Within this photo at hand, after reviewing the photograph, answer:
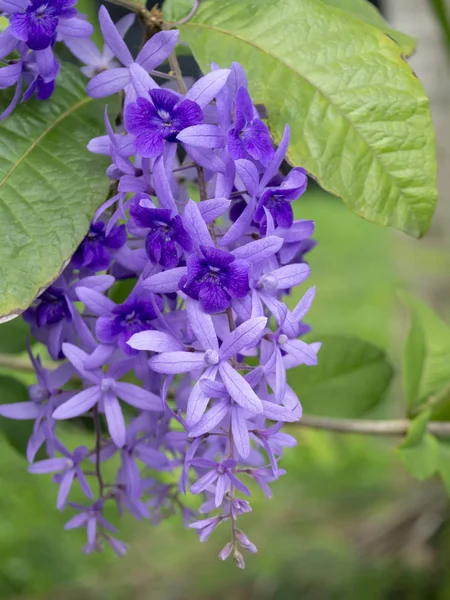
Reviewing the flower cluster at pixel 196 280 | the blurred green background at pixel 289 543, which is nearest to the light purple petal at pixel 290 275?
the flower cluster at pixel 196 280

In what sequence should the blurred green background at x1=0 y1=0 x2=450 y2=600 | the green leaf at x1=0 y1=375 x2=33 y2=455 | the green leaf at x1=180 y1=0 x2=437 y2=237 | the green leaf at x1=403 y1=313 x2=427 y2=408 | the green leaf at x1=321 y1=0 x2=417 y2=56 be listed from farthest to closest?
the blurred green background at x1=0 y1=0 x2=450 y2=600 < the green leaf at x1=403 y1=313 x2=427 y2=408 < the green leaf at x1=0 y1=375 x2=33 y2=455 < the green leaf at x1=321 y1=0 x2=417 y2=56 < the green leaf at x1=180 y1=0 x2=437 y2=237

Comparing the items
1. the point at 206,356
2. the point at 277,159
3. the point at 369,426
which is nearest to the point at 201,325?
the point at 206,356

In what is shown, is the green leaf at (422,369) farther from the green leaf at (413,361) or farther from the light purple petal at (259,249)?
the light purple petal at (259,249)

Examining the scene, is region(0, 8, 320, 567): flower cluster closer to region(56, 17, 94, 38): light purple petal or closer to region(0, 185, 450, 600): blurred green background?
region(56, 17, 94, 38): light purple petal

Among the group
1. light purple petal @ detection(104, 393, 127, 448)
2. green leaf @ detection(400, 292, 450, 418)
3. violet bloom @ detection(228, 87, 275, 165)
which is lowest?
green leaf @ detection(400, 292, 450, 418)

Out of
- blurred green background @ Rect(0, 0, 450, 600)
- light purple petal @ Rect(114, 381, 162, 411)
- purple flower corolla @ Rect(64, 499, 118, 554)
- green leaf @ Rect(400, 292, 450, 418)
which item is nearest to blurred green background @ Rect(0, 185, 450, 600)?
blurred green background @ Rect(0, 0, 450, 600)

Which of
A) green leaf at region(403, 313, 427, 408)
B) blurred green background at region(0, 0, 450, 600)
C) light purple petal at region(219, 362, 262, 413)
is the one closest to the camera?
light purple petal at region(219, 362, 262, 413)

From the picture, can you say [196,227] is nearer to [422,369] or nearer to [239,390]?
[239,390]
